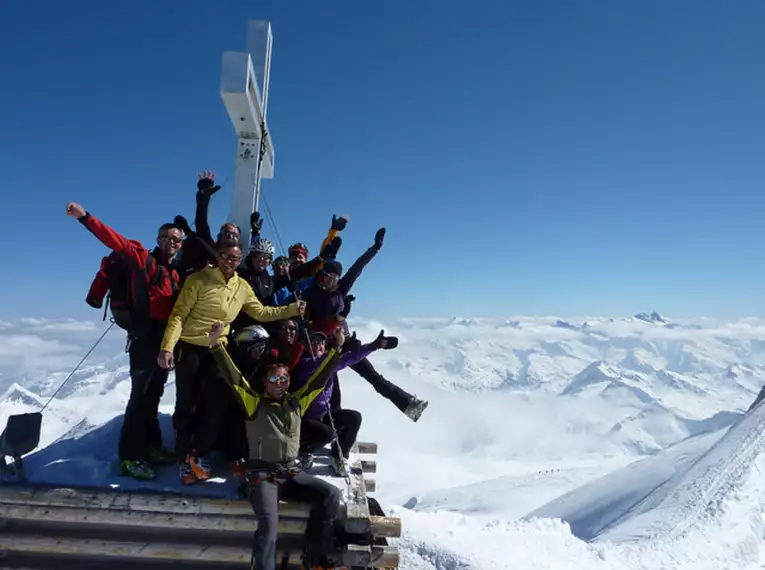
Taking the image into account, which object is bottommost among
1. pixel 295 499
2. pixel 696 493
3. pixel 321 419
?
pixel 696 493

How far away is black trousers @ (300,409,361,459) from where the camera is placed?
225 inches

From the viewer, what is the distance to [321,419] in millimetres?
5863

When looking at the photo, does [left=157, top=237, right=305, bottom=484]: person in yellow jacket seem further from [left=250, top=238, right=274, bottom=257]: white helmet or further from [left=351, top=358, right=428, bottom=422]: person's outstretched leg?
[left=351, top=358, right=428, bottom=422]: person's outstretched leg

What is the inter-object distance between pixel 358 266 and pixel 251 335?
261 cm

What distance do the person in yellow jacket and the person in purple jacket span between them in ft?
3.02

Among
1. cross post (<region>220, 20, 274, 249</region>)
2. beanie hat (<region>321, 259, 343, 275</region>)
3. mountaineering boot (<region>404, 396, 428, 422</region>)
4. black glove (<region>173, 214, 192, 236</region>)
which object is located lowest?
mountaineering boot (<region>404, 396, 428, 422</region>)

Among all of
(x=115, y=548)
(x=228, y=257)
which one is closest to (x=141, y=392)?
(x=115, y=548)

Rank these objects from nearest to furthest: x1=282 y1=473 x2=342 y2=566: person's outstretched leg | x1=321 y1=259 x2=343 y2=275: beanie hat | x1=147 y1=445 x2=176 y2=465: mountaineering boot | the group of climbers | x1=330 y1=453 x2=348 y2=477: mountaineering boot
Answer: x1=282 y1=473 x2=342 y2=566: person's outstretched leg < the group of climbers < x1=147 y1=445 x2=176 y2=465: mountaineering boot < x1=330 y1=453 x2=348 y2=477: mountaineering boot < x1=321 y1=259 x2=343 y2=275: beanie hat

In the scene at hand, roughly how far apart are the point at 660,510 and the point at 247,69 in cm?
1910

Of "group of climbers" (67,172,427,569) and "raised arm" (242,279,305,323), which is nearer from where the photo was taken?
"group of climbers" (67,172,427,569)

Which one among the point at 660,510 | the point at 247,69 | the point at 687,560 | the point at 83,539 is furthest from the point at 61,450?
the point at 660,510

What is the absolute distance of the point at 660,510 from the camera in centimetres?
1764

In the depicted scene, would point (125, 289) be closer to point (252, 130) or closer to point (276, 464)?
point (276, 464)

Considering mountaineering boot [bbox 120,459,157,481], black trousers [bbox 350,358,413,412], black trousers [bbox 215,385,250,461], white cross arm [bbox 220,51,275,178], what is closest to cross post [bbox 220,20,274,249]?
white cross arm [bbox 220,51,275,178]
